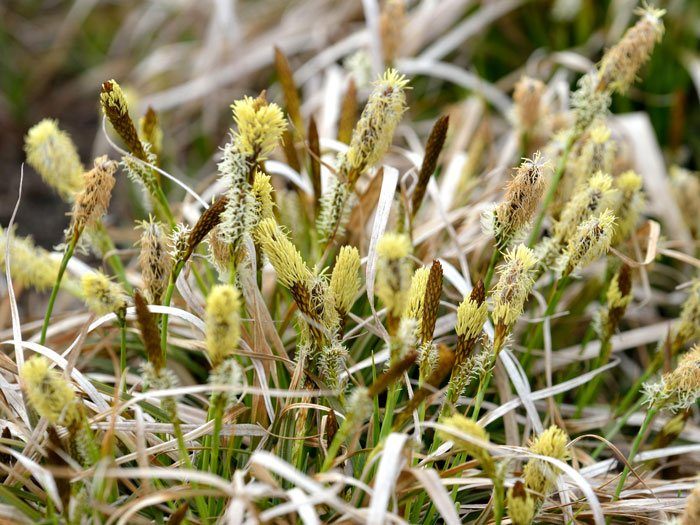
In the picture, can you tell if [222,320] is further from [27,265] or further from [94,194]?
[27,265]

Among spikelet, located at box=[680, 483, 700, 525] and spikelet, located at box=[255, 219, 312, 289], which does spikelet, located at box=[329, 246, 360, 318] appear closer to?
spikelet, located at box=[255, 219, 312, 289]

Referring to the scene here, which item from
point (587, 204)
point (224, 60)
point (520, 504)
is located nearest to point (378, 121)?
point (587, 204)

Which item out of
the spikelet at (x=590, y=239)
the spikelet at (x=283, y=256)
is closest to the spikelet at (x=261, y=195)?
the spikelet at (x=283, y=256)

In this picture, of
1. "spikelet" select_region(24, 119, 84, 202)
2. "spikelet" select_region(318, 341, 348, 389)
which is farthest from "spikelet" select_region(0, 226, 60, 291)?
"spikelet" select_region(318, 341, 348, 389)

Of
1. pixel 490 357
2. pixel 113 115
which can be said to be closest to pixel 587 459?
pixel 490 357

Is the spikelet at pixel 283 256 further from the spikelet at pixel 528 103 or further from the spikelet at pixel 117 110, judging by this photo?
the spikelet at pixel 528 103

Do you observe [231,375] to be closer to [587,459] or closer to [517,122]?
[587,459]
